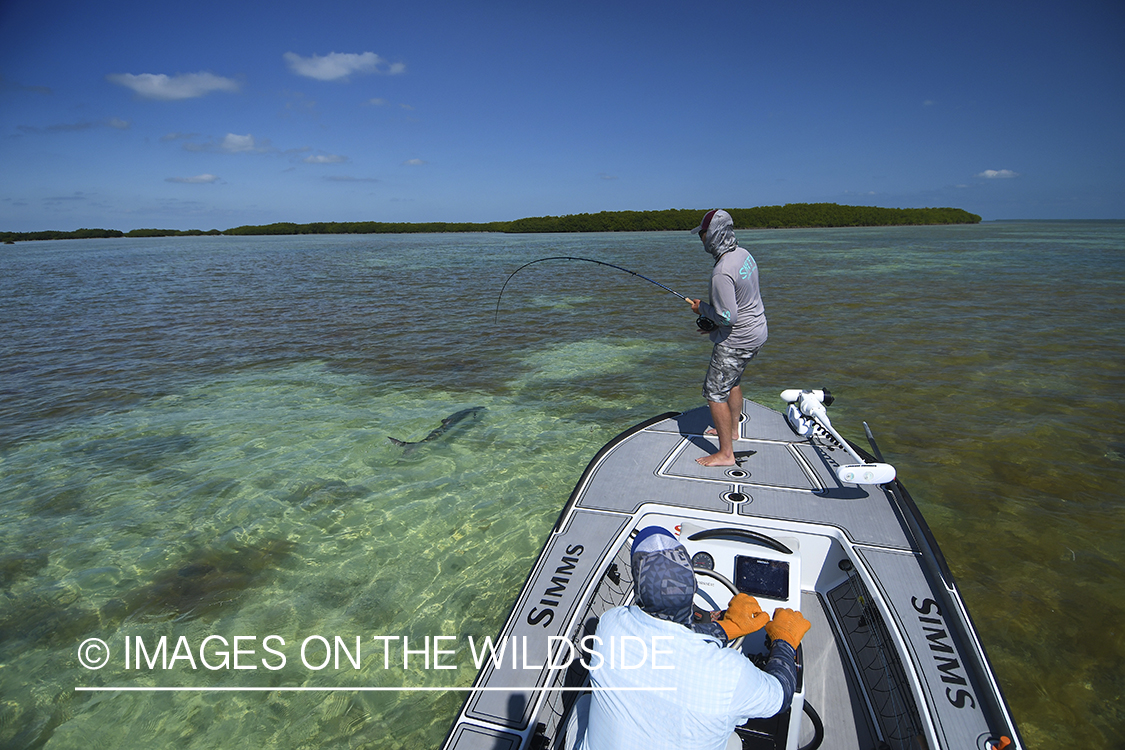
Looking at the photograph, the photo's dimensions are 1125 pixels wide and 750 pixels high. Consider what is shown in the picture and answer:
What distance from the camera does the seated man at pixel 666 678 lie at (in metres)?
1.79

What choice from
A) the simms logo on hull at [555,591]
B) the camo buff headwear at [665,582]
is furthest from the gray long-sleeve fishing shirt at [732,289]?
the camo buff headwear at [665,582]

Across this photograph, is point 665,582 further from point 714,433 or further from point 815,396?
point 815,396

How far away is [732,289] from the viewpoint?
450 cm

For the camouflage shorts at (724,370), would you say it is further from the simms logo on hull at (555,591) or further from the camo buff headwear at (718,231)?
the simms logo on hull at (555,591)

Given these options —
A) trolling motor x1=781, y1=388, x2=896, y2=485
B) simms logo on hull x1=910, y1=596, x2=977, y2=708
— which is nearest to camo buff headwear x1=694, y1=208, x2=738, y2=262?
trolling motor x1=781, y1=388, x2=896, y2=485

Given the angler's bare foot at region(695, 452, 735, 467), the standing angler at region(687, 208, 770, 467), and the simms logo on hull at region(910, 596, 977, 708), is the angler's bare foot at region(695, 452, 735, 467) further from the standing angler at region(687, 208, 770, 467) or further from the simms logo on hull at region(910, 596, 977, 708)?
the simms logo on hull at region(910, 596, 977, 708)

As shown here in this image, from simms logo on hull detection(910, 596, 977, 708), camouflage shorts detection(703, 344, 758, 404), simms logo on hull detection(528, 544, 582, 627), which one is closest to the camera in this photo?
simms logo on hull detection(910, 596, 977, 708)

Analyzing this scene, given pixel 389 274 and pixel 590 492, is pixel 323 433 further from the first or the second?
pixel 389 274

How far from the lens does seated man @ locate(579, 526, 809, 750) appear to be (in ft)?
5.88

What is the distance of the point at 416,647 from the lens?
14.8ft

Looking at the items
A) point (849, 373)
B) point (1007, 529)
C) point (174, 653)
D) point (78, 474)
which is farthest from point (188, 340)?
point (1007, 529)

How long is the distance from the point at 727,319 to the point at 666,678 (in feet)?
10.8

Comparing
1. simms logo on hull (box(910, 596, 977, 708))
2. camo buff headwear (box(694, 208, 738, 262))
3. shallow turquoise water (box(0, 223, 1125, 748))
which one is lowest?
shallow turquoise water (box(0, 223, 1125, 748))

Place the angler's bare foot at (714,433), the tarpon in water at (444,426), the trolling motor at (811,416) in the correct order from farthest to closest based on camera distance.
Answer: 1. the tarpon in water at (444,426)
2. the angler's bare foot at (714,433)
3. the trolling motor at (811,416)
